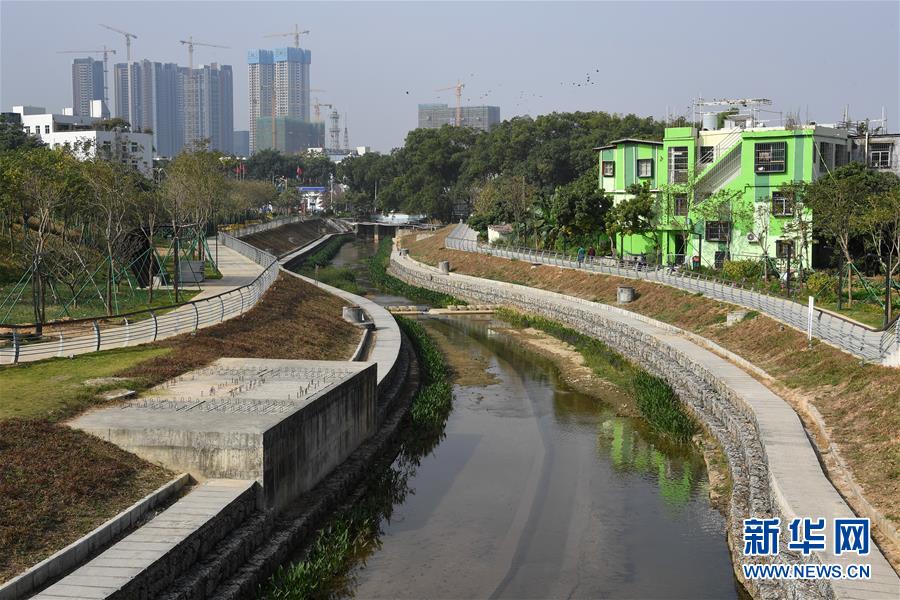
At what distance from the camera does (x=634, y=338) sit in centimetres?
4138

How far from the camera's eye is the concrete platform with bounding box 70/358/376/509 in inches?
751

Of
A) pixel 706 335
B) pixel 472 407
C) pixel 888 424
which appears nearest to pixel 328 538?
pixel 888 424

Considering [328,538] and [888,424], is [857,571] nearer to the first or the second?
[888,424]

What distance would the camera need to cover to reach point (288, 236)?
111m

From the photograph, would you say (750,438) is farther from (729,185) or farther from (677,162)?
(677,162)

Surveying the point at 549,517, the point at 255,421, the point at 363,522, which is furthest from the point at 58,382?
the point at 549,517

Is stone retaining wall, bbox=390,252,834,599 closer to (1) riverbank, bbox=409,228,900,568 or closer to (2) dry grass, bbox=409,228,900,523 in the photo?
(1) riverbank, bbox=409,228,900,568

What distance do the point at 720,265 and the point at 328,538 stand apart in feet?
127

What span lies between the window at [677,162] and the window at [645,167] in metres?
2.47

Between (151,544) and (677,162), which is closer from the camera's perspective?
(151,544)

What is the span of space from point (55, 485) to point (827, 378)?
19382 mm

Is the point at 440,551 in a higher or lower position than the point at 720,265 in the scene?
lower

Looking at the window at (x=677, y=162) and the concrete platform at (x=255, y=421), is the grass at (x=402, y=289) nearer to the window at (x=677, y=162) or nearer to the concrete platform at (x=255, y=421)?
the window at (x=677, y=162)

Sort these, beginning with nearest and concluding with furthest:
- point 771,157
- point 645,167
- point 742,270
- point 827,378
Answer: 1. point 827,378
2. point 742,270
3. point 771,157
4. point 645,167
